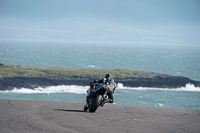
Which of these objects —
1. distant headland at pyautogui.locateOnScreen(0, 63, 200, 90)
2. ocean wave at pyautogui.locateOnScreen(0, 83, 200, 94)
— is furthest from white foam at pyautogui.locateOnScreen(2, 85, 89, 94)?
distant headland at pyautogui.locateOnScreen(0, 63, 200, 90)

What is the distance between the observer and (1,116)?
10328 mm

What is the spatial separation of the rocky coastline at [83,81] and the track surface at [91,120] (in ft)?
198

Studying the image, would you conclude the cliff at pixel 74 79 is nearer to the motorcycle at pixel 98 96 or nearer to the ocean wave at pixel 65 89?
the ocean wave at pixel 65 89

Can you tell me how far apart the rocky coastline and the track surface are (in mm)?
60425

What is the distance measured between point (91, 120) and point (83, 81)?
71.2m

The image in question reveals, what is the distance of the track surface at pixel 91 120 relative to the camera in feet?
29.8

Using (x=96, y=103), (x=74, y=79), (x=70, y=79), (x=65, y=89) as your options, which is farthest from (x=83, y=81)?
(x=96, y=103)

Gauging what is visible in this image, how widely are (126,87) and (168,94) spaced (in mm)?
12503

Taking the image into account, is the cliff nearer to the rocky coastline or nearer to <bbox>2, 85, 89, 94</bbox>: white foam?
the rocky coastline

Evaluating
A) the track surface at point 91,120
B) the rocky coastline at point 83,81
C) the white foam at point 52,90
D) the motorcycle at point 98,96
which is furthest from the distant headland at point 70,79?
the motorcycle at point 98,96

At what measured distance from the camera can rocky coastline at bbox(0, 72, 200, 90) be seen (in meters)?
74.3

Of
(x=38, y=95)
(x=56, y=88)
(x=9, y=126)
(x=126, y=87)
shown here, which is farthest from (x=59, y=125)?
(x=126, y=87)

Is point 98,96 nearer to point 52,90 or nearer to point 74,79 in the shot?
point 52,90

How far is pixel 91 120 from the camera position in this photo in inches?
413
